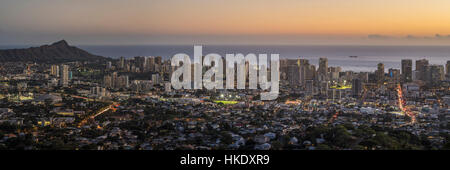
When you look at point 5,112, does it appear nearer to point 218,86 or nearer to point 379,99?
point 218,86

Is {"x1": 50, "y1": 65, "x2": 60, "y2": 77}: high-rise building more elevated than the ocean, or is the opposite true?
the ocean

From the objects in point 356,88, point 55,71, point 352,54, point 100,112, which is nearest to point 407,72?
point 356,88

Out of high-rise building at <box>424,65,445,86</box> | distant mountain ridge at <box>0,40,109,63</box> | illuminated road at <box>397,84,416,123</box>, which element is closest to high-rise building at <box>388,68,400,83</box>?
high-rise building at <box>424,65,445,86</box>

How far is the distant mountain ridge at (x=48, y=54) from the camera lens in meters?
19.6

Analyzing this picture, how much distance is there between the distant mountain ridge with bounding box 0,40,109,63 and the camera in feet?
64.4

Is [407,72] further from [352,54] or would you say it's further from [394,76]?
[352,54]

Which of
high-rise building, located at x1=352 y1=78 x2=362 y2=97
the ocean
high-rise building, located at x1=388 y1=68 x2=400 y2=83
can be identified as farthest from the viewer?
the ocean

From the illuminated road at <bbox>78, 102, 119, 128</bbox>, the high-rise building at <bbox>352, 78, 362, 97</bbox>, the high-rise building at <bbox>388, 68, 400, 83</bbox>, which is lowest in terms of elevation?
the illuminated road at <bbox>78, 102, 119, 128</bbox>

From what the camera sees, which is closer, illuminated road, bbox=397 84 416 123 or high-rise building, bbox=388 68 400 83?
illuminated road, bbox=397 84 416 123

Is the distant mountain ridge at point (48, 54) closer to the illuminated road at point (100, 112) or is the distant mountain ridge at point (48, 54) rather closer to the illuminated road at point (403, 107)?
the illuminated road at point (100, 112)

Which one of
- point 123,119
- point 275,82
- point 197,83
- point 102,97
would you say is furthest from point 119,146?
point 275,82

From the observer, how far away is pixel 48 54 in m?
21.7

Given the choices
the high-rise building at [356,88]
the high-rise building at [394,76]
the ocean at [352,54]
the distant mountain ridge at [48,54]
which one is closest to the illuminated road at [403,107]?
the high-rise building at [356,88]

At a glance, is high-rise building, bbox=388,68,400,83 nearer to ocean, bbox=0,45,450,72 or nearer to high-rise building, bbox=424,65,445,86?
high-rise building, bbox=424,65,445,86
